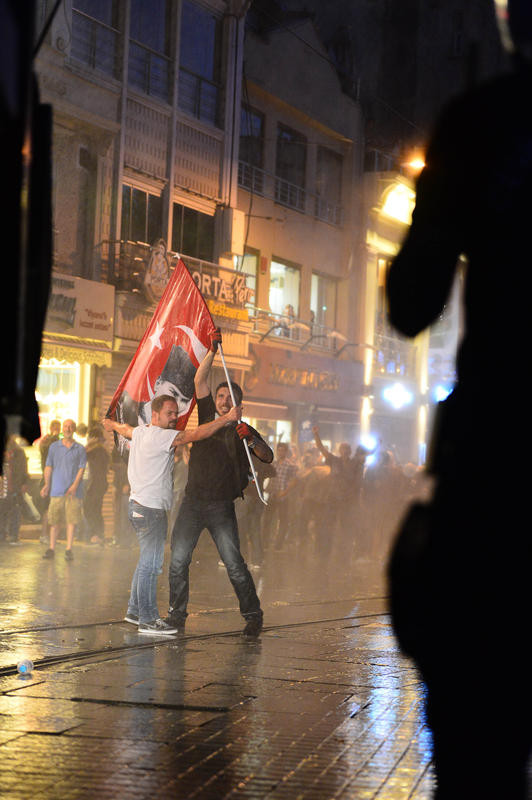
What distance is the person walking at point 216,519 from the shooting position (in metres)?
10.0

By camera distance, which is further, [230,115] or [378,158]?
[378,158]

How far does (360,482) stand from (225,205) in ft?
30.8

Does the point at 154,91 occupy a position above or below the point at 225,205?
above

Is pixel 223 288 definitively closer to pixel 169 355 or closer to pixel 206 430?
pixel 169 355

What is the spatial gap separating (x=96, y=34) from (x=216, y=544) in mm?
16403

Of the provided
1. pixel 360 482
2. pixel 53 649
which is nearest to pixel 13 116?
pixel 53 649

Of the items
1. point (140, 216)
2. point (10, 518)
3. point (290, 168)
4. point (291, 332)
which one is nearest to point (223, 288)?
point (140, 216)

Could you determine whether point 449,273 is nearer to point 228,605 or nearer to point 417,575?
point 417,575

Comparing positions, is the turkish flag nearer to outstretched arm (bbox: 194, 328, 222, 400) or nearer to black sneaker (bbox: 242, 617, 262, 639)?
outstretched arm (bbox: 194, 328, 222, 400)

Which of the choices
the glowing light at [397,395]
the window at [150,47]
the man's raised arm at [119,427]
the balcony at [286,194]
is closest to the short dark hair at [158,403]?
the man's raised arm at [119,427]

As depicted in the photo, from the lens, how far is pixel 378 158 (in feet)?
121

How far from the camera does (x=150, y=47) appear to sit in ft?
84.9

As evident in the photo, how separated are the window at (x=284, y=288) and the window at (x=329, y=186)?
81.2 inches

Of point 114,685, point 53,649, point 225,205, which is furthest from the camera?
point 225,205
